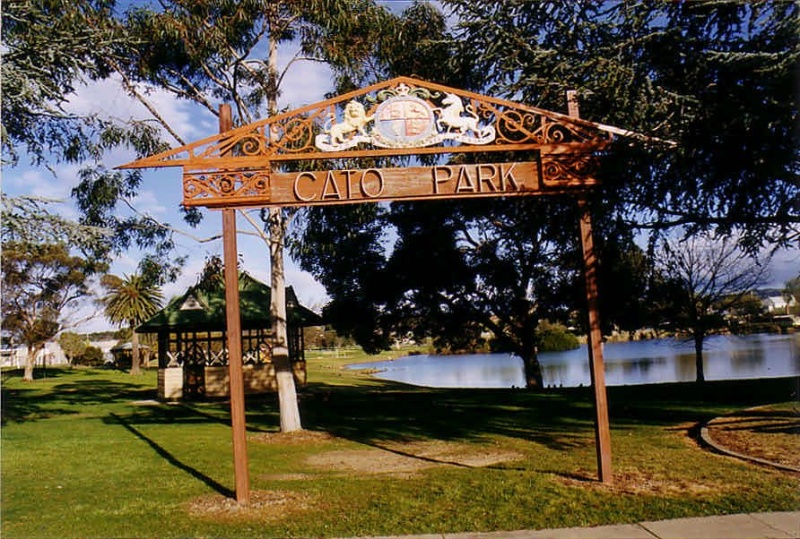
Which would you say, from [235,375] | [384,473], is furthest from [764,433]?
[235,375]

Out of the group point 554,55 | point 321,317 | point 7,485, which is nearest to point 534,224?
A: point 554,55

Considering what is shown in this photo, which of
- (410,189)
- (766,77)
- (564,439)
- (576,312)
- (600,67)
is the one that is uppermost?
(600,67)

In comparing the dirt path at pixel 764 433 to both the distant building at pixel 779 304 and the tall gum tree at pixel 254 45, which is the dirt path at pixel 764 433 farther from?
the tall gum tree at pixel 254 45

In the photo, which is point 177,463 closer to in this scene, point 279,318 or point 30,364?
point 279,318

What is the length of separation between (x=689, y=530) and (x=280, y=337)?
923cm

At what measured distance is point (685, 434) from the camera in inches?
420

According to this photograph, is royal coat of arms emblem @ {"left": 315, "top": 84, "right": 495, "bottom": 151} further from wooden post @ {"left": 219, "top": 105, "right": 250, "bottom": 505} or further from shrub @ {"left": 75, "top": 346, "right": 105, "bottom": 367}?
shrub @ {"left": 75, "top": 346, "right": 105, "bottom": 367}

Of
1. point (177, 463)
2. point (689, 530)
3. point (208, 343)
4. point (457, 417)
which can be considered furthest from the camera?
point (208, 343)

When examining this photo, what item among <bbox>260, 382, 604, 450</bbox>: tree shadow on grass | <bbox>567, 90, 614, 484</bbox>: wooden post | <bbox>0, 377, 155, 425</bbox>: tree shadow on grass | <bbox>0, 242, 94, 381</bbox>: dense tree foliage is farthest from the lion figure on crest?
<bbox>0, 242, 94, 381</bbox>: dense tree foliage

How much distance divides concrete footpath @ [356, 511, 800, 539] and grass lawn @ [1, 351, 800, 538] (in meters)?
0.22

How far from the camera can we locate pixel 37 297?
133 feet

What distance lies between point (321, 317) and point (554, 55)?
15589mm

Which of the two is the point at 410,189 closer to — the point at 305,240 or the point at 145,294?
the point at 305,240

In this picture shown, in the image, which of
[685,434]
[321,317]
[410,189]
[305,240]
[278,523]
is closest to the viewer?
[278,523]
